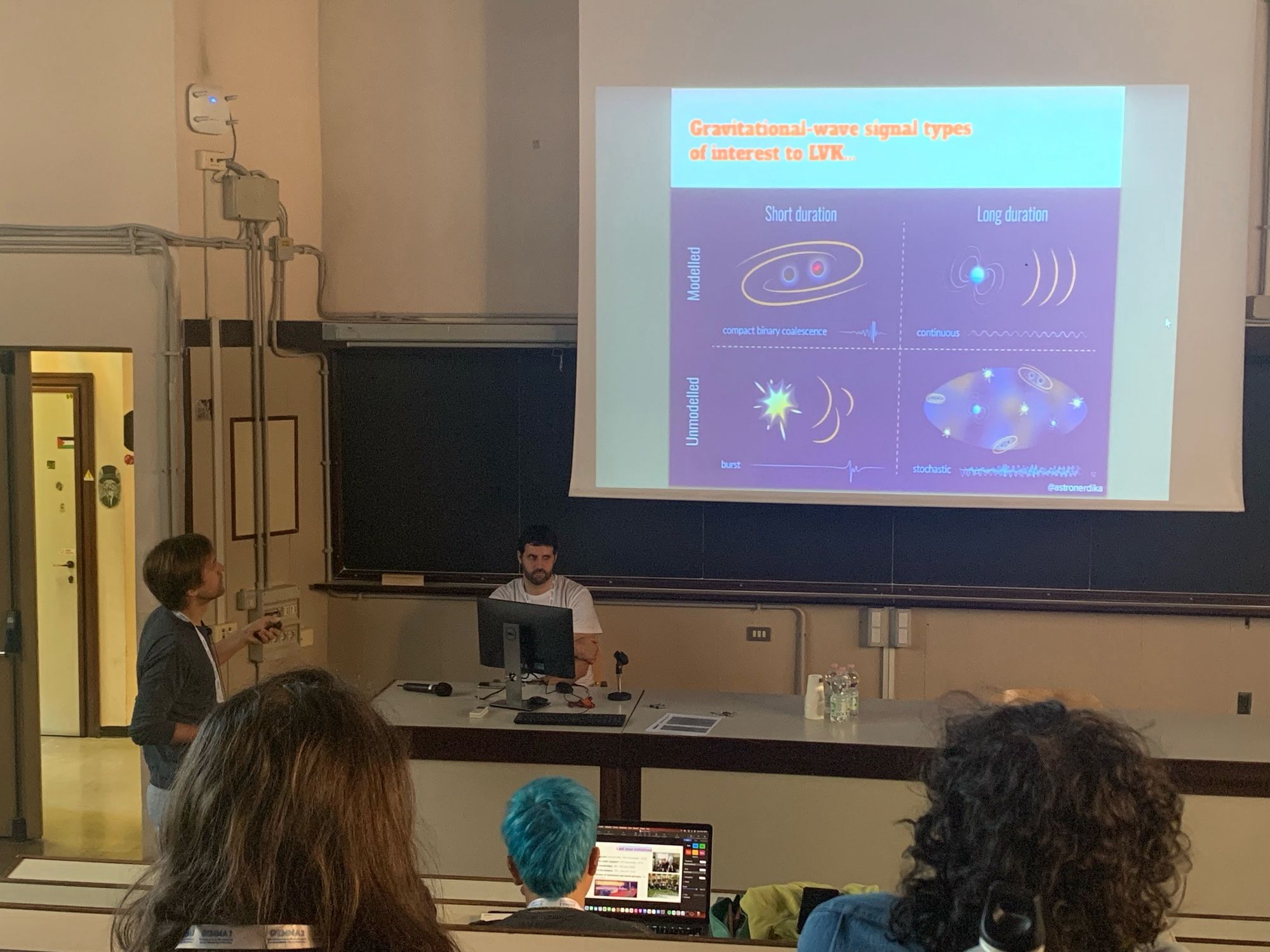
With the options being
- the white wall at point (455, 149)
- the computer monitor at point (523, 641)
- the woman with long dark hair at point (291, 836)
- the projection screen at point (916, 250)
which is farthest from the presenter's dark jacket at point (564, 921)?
the white wall at point (455, 149)

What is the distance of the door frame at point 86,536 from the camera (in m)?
6.16

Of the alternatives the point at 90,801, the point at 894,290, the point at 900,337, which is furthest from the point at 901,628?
the point at 90,801

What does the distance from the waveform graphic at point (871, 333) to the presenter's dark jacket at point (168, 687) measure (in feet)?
9.27

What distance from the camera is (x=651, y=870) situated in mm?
2648

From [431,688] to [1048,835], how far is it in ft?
11.0

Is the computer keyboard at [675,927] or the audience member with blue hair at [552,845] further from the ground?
the audience member with blue hair at [552,845]

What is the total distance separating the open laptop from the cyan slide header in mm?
2960

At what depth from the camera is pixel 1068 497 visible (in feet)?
15.4

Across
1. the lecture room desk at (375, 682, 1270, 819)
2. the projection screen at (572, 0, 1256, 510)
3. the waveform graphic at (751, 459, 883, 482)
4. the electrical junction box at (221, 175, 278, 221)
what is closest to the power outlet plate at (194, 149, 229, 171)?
the electrical junction box at (221, 175, 278, 221)

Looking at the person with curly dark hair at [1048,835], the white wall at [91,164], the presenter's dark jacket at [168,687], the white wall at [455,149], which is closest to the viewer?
the person with curly dark hair at [1048,835]

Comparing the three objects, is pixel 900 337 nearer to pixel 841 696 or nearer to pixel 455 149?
pixel 841 696

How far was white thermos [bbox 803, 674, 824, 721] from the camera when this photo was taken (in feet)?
13.2

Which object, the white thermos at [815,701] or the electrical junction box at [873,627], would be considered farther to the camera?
the electrical junction box at [873,627]

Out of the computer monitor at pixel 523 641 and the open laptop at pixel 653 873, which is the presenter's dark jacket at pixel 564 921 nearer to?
the open laptop at pixel 653 873
